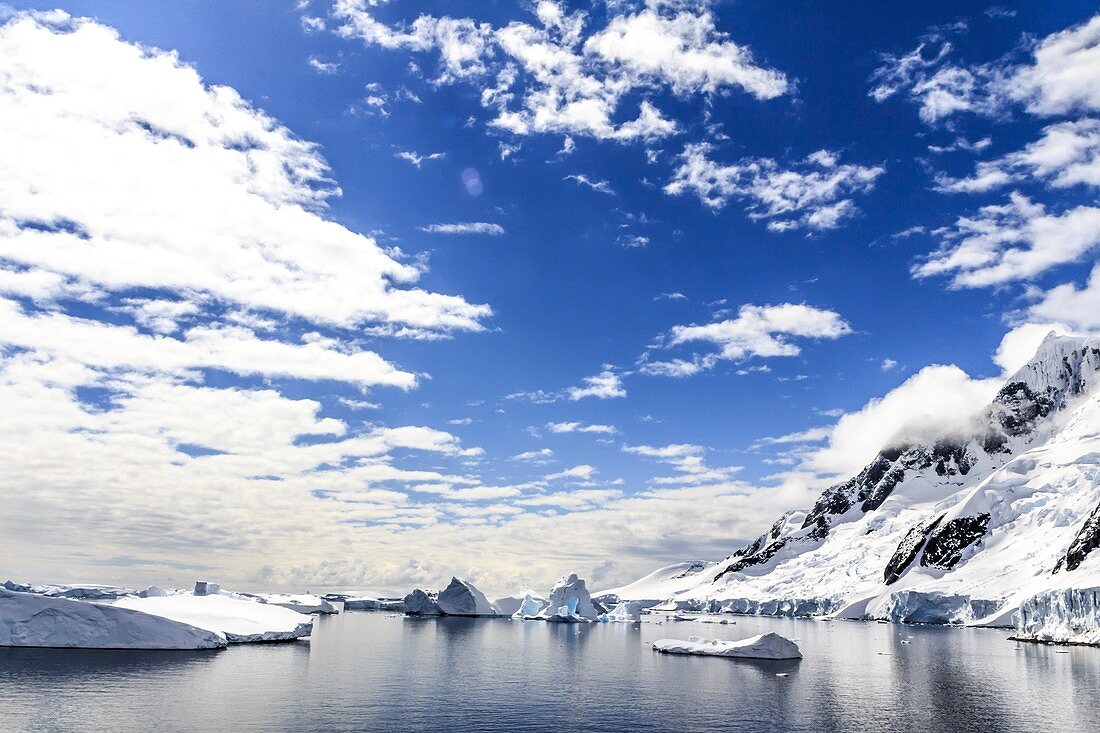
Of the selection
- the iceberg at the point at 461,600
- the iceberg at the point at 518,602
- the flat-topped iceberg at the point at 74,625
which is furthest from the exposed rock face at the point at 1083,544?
the flat-topped iceberg at the point at 74,625

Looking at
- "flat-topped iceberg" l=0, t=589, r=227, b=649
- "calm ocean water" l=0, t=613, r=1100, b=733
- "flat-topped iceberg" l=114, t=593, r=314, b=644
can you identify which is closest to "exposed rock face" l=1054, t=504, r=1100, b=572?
"calm ocean water" l=0, t=613, r=1100, b=733

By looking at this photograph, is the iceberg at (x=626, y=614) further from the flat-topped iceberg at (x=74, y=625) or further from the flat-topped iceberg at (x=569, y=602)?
the flat-topped iceberg at (x=74, y=625)

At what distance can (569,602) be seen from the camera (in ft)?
502

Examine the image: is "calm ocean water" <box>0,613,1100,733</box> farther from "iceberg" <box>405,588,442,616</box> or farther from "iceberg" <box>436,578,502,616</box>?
"iceberg" <box>405,588,442,616</box>

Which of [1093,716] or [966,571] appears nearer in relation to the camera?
[1093,716]

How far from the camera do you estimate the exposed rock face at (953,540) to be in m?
188

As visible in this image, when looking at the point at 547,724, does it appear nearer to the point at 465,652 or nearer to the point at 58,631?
the point at 465,652

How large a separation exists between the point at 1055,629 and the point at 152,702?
10647 cm

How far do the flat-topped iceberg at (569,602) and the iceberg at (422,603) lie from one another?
83.6ft

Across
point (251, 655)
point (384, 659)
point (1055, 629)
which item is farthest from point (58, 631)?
point (1055, 629)

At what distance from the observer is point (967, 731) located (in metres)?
39.1

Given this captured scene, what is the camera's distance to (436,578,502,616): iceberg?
152m

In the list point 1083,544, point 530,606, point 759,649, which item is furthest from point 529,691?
point 1083,544

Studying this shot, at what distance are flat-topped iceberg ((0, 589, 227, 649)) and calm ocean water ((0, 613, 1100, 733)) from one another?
187 cm
